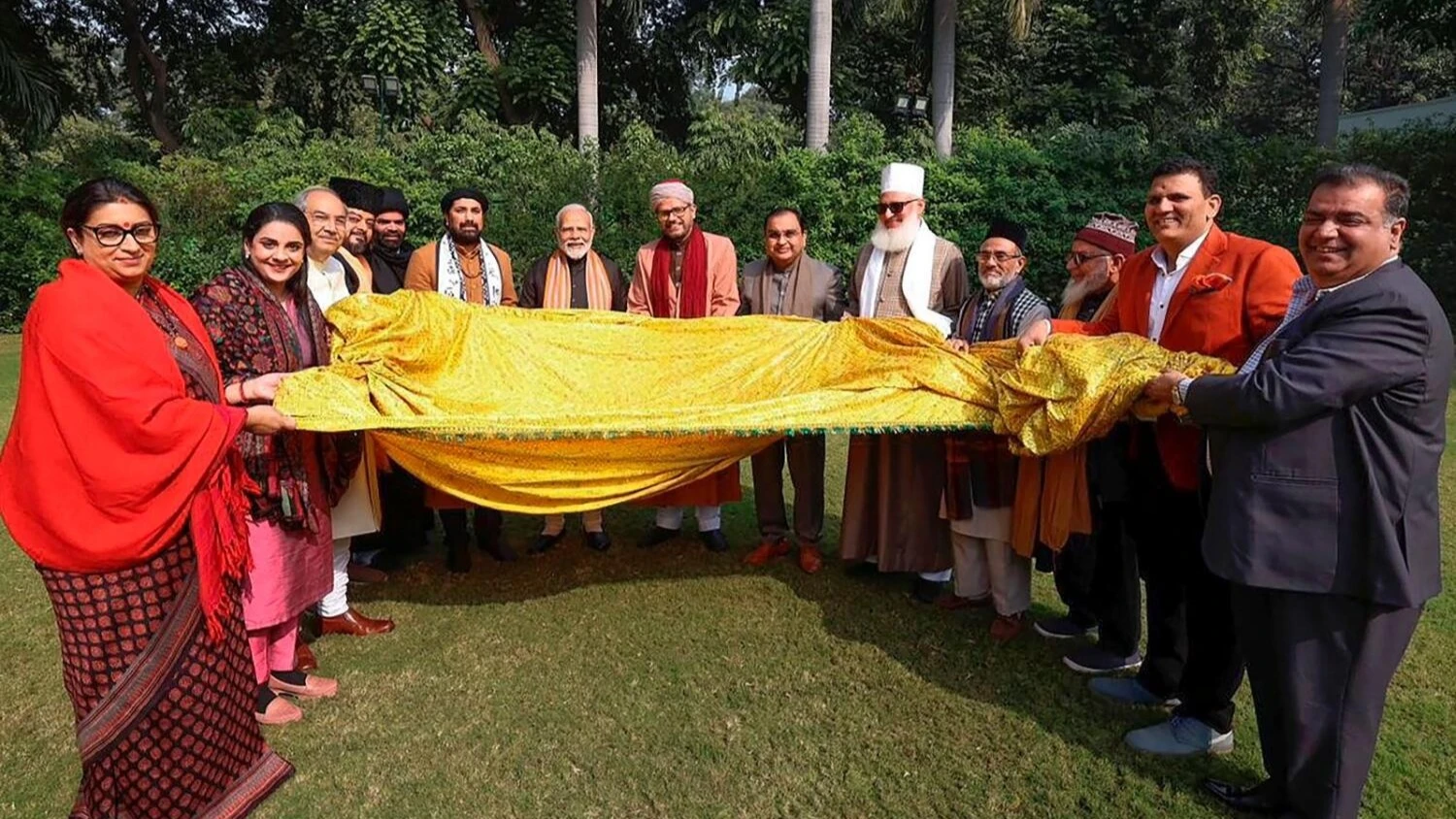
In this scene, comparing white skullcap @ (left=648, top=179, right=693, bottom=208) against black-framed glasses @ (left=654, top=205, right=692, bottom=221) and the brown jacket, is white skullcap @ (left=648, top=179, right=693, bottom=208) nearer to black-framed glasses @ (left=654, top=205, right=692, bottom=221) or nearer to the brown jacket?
black-framed glasses @ (left=654, top=205, right=692, bottom=221)

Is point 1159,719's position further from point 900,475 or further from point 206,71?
point 206,71

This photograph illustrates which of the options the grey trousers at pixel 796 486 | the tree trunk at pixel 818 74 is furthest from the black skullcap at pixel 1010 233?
the tree trunk at pixel 818 74

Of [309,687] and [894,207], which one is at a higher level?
[894,207]

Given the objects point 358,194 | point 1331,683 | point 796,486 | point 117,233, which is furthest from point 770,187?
point 1331,683

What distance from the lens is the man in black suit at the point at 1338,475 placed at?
7.14 feet

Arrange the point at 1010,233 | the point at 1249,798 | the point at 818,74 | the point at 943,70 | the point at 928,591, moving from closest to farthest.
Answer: the point at 1249,798
the point at 1010,233
the point at 928,591
the point at 818,74
the point at 943,70

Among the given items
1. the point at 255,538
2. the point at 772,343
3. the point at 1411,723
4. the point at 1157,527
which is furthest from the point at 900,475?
the point at 255,538

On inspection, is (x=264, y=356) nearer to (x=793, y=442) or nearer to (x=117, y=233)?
(x=117, y=233)

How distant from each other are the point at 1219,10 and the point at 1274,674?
20.0 meters

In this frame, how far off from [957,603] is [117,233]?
360 centimetres

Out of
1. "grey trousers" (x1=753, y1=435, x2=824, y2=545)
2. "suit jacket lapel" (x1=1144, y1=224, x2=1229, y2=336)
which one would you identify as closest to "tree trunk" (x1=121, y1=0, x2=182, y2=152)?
"grey trousers" (x1=753, y1=435, x2=824, y2=545)

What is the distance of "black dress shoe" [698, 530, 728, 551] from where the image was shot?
5.00m

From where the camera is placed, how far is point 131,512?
7.67 ft

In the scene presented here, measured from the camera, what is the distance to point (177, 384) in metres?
2.43
